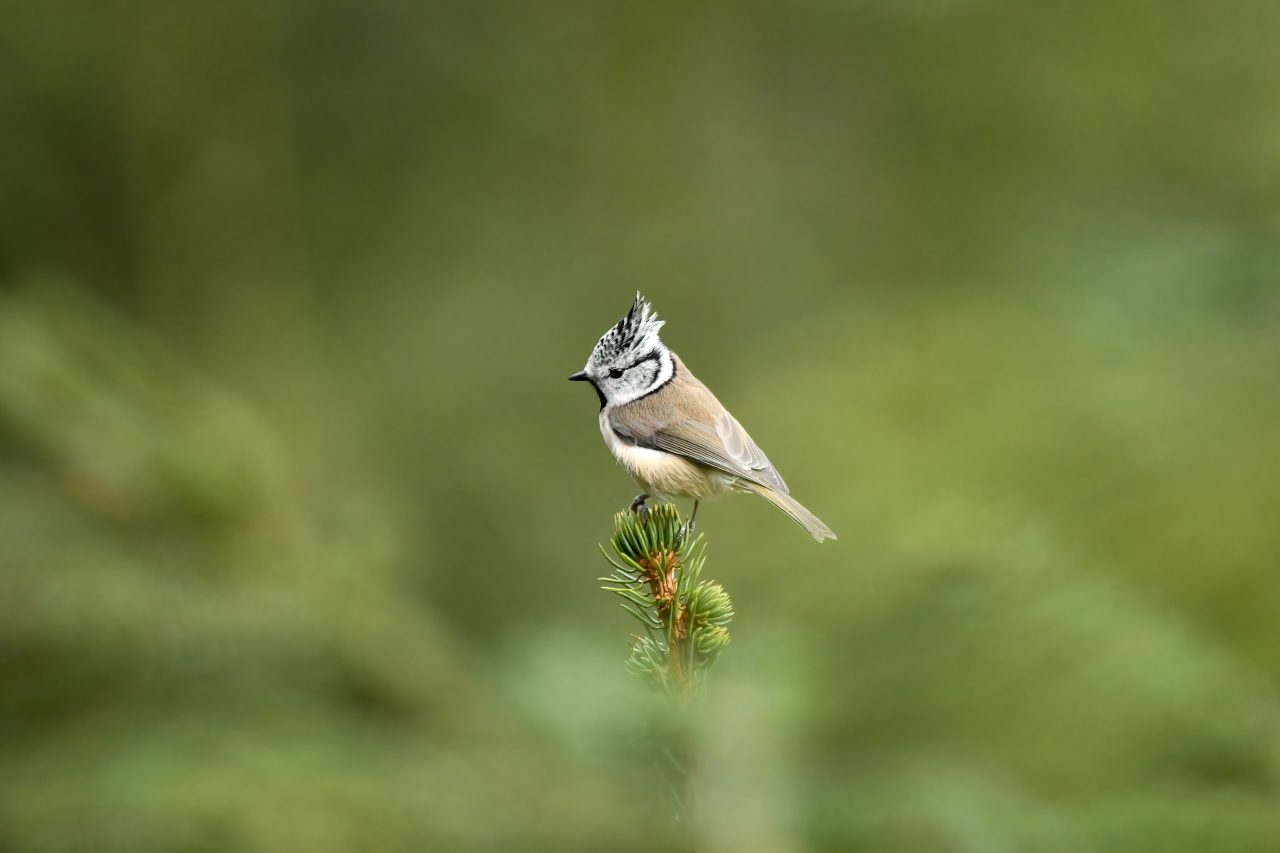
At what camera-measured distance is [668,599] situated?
225 cm

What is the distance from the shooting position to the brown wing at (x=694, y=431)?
3.46 m

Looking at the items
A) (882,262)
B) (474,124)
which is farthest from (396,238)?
(882,262)

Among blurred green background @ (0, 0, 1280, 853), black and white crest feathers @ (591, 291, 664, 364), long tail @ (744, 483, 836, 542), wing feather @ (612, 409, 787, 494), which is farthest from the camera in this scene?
black and white crest feathers @ (591, 291, 664, 364)

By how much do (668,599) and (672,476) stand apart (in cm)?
123

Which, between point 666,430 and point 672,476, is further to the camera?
point 666,430

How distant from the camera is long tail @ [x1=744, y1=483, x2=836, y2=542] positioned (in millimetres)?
3185

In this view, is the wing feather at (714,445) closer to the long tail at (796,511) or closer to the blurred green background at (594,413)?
the long tail at (796,511)

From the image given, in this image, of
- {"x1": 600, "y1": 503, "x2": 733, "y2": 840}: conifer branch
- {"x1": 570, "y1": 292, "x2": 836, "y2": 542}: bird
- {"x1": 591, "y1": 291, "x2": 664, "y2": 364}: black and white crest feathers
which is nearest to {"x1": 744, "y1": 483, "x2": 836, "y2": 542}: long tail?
{"x1": 570, "y1": 292, "x2": 836, "y2": 542}: bird

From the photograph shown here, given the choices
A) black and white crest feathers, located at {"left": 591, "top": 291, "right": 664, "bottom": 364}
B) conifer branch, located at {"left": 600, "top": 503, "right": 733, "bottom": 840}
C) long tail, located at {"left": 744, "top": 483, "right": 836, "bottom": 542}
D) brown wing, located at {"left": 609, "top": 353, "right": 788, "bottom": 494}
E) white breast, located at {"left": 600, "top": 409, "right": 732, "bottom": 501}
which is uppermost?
black and white crest feathers, located at {"left": 591, "top": 291, "right": 664, "bottom": 364}

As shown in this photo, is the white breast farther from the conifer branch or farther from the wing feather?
the conifer branch

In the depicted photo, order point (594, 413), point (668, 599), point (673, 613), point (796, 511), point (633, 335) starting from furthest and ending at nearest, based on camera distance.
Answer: point (594, 413) → point (633, 335) → point (796, 511) → point (668, 599) → point (673, 613)

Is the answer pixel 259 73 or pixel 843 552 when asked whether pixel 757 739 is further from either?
pixel 259 73

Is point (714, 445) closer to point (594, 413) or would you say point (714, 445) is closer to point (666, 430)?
point (666, 430)

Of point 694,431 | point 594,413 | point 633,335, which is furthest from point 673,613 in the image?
point 594,413
